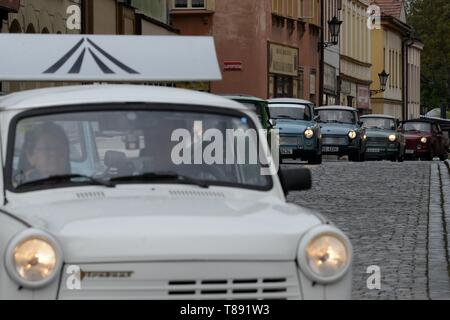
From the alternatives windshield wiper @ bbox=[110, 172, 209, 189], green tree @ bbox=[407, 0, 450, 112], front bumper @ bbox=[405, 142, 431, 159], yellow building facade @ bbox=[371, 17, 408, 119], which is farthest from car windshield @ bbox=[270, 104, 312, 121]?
green tree @ bbox=[407, 0, 450, 112]

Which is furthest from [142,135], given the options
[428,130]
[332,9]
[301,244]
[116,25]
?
[332,9]

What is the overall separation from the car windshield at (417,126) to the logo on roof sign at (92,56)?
1804 inches

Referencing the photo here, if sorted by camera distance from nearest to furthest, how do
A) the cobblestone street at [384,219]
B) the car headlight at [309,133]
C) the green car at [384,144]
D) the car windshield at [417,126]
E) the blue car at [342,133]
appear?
the cobblestone street at [384,219], the car headlight at [309,133], the blue car at [342,133], the green car at [384,144], the car windshield at [417,126]

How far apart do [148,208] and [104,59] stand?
4707 mm

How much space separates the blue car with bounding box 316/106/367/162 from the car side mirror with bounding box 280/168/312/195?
1382 inches

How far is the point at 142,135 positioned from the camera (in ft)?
25.1

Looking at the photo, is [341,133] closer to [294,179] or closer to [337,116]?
[337,116]

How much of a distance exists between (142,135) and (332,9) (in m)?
69.1

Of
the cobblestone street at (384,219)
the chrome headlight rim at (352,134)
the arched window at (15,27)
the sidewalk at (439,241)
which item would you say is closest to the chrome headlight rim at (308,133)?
the cobblestone street at (384,219)

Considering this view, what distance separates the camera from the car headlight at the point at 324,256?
6559 millimetres

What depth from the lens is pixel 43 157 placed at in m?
7.57

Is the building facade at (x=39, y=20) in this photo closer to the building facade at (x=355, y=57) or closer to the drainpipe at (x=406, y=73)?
the building facade at (x=355, y=57)

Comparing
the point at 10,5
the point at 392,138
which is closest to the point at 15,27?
the point at 10,5

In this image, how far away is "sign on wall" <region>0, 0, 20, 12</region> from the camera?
92.1ft
